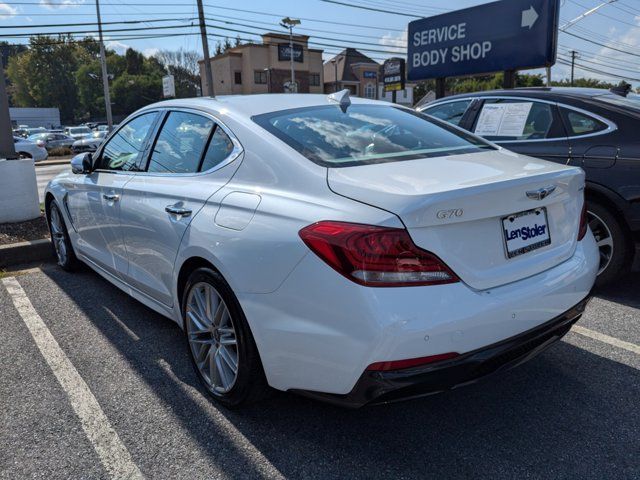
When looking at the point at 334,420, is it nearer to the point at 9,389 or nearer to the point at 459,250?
the point at 459,250

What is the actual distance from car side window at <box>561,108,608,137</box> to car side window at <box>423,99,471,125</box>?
3.68 feet

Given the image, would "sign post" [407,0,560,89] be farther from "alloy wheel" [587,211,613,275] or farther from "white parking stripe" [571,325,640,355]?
"white parking stripe" [571,325,640,355]

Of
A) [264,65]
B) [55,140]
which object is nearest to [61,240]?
[55,140]

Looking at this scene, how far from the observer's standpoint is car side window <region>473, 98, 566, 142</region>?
15.1 feet

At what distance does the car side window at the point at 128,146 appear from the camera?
3.64 metres

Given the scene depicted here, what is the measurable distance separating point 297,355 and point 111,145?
2.86m

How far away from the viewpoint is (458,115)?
5.46 m

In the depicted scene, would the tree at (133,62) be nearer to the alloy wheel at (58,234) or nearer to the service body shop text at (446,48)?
the service body shop text at (446,48)

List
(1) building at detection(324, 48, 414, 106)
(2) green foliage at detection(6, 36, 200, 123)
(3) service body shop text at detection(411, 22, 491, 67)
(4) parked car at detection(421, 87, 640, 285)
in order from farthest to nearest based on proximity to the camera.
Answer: (2) green foliage at detection(6, 36, 200, 123)
(1) building at detection(324, 48, 414, 106)
(3) service body shop text at detection(411, 22, 491, 67)
(4) parked car at detection(421, 87, 640, 285)

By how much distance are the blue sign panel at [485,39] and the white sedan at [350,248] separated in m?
7.59

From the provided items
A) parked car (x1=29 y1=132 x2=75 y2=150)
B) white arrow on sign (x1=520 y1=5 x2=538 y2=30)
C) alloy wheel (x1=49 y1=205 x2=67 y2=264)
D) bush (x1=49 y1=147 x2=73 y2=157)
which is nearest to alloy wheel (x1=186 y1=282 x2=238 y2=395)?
alloy wheel (x1=49 y1=205 x2=67 y2=264)

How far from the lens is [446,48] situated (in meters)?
11.2

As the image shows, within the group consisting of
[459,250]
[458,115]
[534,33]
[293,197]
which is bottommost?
[459,250]

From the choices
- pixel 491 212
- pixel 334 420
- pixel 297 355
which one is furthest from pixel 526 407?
pixel 297 355
